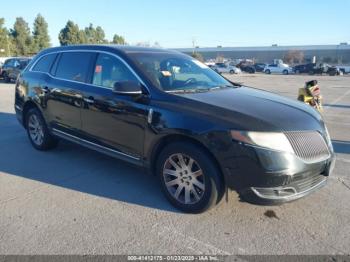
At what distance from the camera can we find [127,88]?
374 cm

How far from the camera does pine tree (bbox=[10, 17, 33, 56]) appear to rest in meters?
58.2

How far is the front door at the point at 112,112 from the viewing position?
392cm

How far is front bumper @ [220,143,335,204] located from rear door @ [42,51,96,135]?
99.6 inches

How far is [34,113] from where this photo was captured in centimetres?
586

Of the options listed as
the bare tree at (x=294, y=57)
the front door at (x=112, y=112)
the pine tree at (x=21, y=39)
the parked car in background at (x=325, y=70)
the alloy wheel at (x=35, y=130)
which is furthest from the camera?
the bare tree at (x=294, y=57)

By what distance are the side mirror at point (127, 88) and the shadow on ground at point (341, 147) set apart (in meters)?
4.12

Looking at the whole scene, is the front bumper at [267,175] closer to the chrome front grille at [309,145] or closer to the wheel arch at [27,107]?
the chrome front grille at [309,145]

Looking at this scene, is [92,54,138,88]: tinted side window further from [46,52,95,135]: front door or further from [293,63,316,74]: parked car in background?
[293,63,316,74]: parked car in background

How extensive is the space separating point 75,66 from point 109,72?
87cm

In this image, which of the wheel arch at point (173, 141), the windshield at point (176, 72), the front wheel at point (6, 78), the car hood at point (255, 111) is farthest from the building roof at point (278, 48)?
the wheel arch at point (173, 141)

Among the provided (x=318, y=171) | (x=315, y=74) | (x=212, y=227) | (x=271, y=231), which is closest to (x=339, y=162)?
(x=318, y=171)

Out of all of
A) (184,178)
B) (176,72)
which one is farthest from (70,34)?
(184,178)

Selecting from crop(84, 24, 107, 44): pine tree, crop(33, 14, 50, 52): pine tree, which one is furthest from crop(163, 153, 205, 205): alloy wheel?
crop(84, 24, 107, 44): pine tree

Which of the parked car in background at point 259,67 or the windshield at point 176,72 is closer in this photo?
the windshield at point 176,72
